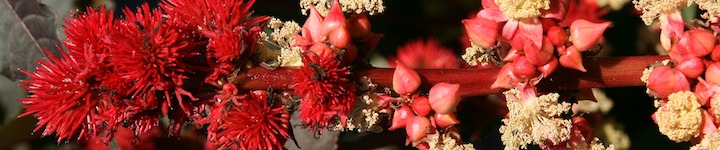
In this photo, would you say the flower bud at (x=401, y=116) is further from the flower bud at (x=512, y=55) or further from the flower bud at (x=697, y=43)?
the flower bud at (x=697, y=43)

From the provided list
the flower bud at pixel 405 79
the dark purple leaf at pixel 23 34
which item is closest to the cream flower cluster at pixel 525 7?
the flower bud at pixel 405 79

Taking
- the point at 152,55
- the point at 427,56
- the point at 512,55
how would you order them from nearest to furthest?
the point at 152,55 → the point at 512,55 → the point at 427,56

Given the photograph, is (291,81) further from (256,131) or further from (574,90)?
(574,90)

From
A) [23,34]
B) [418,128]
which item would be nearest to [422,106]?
[418,128]

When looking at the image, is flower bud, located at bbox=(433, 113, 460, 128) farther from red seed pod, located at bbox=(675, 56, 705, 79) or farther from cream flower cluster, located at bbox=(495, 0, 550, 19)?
red seed pod, located at bbox=(675, 56, 705, 79)

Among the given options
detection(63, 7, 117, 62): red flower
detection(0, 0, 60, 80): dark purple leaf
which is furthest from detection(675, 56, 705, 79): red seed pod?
detection(0, 0, 60, 80): dark purple leaf

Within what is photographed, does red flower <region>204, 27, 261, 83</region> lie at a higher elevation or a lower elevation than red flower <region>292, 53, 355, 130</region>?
higher

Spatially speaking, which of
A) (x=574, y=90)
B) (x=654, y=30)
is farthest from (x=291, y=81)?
(x=654, y=30)

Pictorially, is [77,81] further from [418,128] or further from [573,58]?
[573,58]
